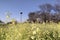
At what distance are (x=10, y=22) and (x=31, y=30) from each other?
2539 mm

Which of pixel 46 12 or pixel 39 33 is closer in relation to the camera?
pixel 39 33

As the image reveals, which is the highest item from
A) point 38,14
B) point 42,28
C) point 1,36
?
point 42,28

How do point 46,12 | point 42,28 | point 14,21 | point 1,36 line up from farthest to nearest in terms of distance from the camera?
point 46,12
point 14,21
point 1,36
point 42,28

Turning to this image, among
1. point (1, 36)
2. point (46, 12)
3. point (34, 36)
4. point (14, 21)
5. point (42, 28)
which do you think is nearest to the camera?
point (34, 36)

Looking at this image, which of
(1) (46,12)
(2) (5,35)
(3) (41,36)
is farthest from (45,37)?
(1) (46,12)

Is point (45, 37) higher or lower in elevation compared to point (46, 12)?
higher

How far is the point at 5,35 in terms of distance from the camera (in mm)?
7277

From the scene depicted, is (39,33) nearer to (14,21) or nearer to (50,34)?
(50,34)

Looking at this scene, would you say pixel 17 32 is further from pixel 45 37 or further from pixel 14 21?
pixel 14 21

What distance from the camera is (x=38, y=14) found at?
22.3 m

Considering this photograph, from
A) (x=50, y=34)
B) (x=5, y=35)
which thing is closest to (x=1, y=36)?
(x=5, y=35)

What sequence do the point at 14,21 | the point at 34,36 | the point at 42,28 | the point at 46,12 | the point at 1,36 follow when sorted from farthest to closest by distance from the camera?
the point at 46,12, the point at 14,21, the point at 1,36, the point at 42,28, the point at 34,36

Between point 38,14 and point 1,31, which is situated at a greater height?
point 1,31

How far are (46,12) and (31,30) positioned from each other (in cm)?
1558
